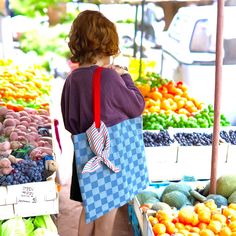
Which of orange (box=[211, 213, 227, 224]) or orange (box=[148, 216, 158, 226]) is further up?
orange (box=[211, 213, 227, 224])

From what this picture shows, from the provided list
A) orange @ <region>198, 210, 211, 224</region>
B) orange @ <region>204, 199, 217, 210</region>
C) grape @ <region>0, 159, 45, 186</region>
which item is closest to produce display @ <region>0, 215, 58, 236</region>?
grape @ <region>0, 159, 45, 186</region>

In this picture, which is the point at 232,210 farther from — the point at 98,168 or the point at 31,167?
the point at 31,167

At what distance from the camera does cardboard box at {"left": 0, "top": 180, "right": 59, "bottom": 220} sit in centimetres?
220

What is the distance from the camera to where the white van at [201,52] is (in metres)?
6.37

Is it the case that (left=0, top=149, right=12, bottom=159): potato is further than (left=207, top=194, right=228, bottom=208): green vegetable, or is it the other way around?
(left=207, top=194, right=228, bottom=208): green vegetable

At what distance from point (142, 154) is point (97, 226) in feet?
1.88

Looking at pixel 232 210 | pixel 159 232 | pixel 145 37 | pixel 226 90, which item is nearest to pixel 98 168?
pixel 159 232

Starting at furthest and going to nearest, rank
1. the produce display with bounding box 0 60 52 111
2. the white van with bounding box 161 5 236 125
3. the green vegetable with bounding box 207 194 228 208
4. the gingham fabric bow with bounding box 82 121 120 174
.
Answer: the white van with bounding box 161 5 236 125
the produce display with bounding box 0 60 52 111
the green vegetable with bounding box 207 194 228 208
the gingham fabric bow with bounding box 82 121 120 174

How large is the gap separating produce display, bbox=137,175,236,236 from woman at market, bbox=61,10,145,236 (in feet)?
2.18

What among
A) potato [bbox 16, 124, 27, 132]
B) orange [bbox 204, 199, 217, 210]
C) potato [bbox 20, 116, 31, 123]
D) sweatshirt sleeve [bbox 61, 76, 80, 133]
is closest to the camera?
sweatshirt sleeve [bbox 61, 76, 80, 133]

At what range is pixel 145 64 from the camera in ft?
22.1

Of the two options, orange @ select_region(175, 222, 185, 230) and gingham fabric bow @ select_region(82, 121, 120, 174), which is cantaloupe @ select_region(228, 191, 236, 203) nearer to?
orange @ select_region(175, 222, 185, 230)

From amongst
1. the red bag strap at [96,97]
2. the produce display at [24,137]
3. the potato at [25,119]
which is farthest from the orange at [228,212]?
the potato at [25,119]

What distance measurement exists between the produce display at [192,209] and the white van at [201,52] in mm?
3398
